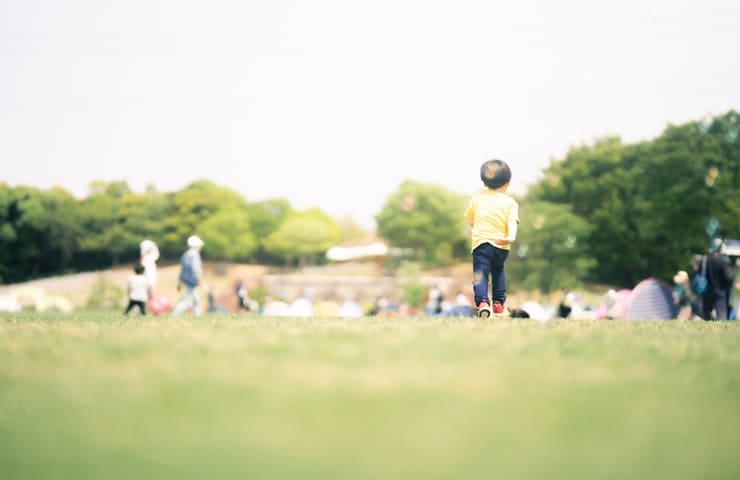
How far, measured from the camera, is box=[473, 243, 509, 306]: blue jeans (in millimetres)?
9766

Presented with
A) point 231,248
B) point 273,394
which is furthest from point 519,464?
point 231,248

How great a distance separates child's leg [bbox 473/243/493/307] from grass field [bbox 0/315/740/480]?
496 cm

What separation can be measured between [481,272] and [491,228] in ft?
2.04

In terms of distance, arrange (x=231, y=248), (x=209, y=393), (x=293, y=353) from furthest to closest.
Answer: (x=231, y=248), (x=293, y=353), (x=209, y=393)

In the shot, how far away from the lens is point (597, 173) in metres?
68.7

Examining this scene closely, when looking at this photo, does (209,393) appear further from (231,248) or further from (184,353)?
(231,248)

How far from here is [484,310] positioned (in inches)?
384

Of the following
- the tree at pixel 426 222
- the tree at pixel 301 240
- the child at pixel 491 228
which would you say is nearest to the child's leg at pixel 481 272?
the child at pixel 491 228

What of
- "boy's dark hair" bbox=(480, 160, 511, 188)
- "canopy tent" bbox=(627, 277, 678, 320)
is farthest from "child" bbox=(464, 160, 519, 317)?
"canopy tent" bbox=(627, 277, 678, 320)

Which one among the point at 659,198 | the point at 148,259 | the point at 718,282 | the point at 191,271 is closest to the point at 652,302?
→ the point at 718,282

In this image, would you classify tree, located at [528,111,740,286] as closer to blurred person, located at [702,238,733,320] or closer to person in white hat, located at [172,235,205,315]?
blurred person, located at [702,238,733,320]

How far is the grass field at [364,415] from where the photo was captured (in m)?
2.52

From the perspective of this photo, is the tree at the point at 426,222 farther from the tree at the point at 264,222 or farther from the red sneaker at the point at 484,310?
the red sneaker at the point at 484,310

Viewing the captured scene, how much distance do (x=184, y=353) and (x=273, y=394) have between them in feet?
5.15
